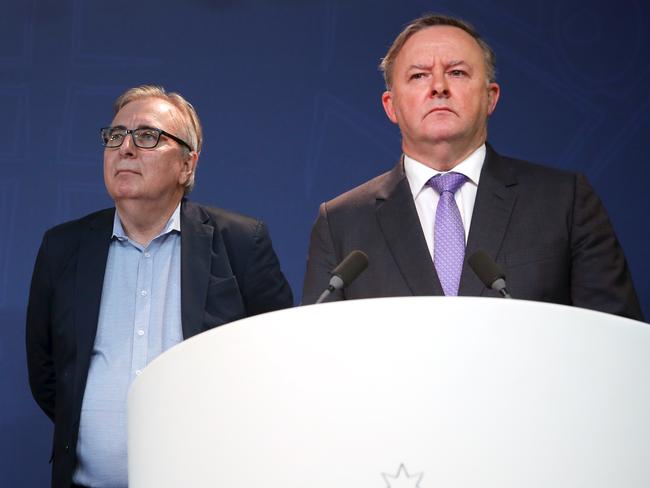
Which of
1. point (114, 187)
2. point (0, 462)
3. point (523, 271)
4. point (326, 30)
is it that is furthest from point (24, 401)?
point (523, 271)

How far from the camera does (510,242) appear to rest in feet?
7.36

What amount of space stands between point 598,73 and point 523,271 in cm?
145

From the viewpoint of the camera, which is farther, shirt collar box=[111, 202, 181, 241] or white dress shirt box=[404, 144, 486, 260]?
shirt collar box=[111, 202, 181, 241]

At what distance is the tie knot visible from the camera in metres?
2.38

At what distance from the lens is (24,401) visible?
3.28 meters

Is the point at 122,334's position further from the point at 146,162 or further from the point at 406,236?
the point at 406,236

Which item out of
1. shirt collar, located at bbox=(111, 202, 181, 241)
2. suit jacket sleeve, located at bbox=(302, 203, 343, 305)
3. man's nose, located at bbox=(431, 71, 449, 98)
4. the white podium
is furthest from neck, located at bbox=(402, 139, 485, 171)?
the white podium

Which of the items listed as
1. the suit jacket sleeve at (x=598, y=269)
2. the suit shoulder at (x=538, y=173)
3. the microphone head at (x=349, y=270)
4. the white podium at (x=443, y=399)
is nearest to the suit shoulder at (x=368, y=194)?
the suit shoulder at (x=538, y=173)

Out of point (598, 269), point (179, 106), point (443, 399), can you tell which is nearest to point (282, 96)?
point (179, 106)

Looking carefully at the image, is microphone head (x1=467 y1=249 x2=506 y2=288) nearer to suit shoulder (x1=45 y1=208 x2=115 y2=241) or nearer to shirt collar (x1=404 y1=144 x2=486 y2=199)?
shirt collar (x1=404 y1=144 x2=486 y2=199)

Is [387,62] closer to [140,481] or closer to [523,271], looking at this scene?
[523,271]

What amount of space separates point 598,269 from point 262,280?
95 centimetres

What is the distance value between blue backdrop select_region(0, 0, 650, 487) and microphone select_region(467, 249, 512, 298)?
1646mm

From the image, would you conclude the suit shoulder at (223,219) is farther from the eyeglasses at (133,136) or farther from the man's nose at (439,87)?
the man's nose at (439,87)
